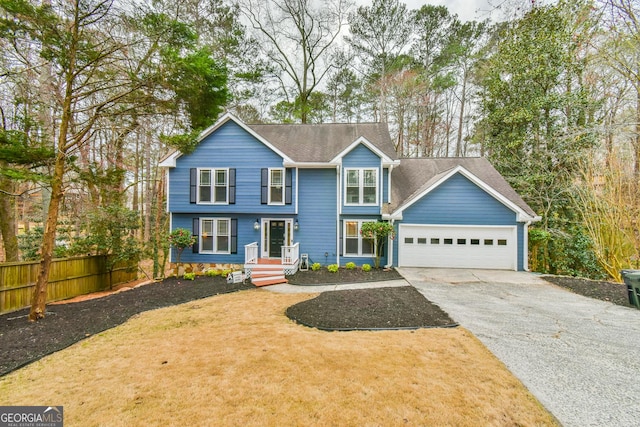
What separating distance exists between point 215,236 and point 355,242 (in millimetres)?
6326

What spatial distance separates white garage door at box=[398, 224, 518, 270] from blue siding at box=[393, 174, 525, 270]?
0.23m

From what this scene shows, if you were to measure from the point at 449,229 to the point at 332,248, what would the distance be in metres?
5.05

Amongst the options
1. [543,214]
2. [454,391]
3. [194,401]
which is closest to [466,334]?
[454,391]

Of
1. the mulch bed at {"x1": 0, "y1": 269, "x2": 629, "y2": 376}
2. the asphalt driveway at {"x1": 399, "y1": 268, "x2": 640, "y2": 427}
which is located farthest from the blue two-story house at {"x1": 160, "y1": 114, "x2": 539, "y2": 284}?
the asphalt driveway at {"x1": 399, "y1": 268, "x2": 640, "y2": 427}

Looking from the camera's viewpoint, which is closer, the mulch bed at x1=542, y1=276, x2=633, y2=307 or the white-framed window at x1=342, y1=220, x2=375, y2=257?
the mulch bed at x1=542, y1=276, x2=633, y2=307

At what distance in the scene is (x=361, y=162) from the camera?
11383 mm

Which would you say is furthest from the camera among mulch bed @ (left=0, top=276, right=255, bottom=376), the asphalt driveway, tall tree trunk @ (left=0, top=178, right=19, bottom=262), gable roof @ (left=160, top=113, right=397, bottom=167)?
gable roof @ (left=160, top=113, right=397, bottom=167)

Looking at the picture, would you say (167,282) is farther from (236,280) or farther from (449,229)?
(449,229)

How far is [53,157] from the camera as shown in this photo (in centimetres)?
670

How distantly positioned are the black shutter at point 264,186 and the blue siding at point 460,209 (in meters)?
5.82

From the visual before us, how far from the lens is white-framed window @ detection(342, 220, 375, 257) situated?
11609 millimetres

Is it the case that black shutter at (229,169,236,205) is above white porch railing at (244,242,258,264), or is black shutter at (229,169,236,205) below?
above

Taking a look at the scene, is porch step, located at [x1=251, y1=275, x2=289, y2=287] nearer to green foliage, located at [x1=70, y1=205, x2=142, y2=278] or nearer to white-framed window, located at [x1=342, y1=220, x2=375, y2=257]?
white-framed window, located at [x1=342, y1=220, x2=375, y2=257]

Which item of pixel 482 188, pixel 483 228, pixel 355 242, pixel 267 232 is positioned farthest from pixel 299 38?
pixel 483 228
